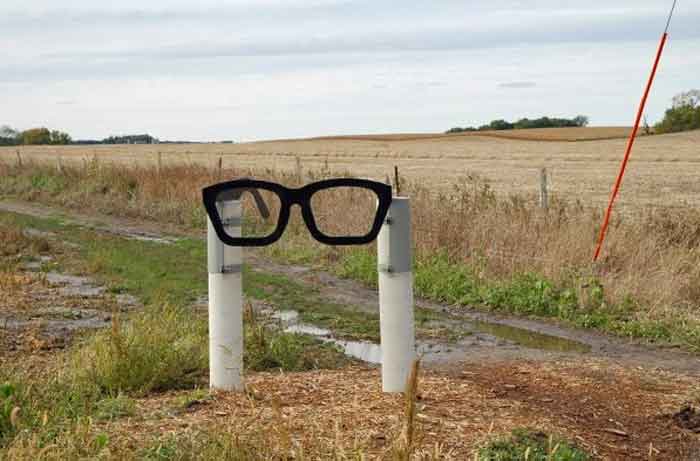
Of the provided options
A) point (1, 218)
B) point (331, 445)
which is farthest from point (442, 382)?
point (1, 218)

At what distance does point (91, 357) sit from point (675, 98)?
6573 cm

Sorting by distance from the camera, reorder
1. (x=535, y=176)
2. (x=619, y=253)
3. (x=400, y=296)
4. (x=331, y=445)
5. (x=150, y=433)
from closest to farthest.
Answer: (x=331, y=445) < (x=150, y=433) < (x=400, y=296) < (x=619, y=253) < (x=535, y=176)

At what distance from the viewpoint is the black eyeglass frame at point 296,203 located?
4508 mm

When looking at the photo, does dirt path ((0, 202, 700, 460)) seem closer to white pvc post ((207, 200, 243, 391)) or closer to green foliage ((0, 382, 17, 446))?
white pvc post ((207, 200, 243, 391))

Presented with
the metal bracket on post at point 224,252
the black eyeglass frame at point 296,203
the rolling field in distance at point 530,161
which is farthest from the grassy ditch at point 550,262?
the black eyeglass frame at point 296,203

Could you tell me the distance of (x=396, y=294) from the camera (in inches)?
200

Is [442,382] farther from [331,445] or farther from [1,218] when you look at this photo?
[1,218]

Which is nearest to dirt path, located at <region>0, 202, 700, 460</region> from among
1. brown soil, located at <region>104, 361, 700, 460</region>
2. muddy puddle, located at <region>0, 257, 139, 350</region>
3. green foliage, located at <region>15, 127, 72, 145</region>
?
brown soil, located at <region>104, 361, 700, 460</region>

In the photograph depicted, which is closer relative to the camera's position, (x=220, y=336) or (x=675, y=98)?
(x=220, y=336)

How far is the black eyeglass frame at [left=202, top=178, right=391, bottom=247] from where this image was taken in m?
4.51

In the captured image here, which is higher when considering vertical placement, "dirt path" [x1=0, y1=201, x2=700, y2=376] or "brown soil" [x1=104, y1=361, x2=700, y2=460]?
"brown soil" [x1=104, y1=361, x2=700, y2=460]

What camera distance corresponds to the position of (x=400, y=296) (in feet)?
16.6

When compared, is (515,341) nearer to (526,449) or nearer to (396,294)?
(396,294)

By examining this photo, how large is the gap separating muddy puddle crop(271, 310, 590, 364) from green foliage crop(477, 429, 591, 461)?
10.3ft
